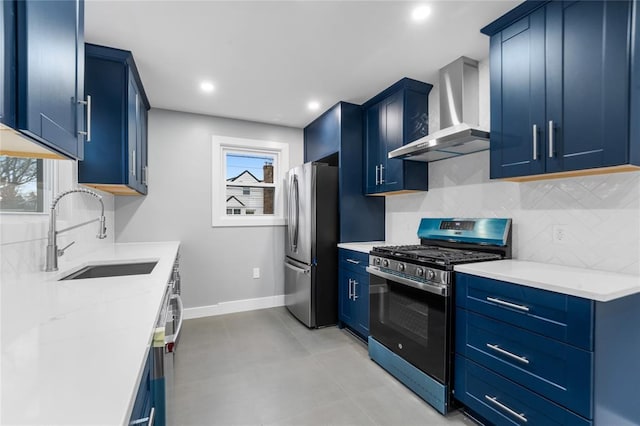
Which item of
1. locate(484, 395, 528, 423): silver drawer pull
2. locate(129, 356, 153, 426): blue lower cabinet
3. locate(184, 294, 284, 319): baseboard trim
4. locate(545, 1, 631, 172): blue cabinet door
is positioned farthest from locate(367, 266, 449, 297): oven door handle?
locate(184, 294, 284, 319): baseboard trim

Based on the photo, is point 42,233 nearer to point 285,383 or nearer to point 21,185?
point 21,185

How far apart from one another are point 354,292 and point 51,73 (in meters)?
2.71

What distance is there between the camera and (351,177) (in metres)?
3.38

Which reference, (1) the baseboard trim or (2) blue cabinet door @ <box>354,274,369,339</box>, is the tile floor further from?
(1) the baseboard trim

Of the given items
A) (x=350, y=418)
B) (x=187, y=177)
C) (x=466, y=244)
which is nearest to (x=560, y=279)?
(x=466, y=244)

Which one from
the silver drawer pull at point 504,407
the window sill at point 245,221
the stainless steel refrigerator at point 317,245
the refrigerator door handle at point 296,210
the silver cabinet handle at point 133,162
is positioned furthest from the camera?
the window sill at point 245,221

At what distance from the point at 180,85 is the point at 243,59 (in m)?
0.86

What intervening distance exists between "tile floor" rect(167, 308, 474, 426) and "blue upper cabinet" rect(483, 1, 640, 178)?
167 centimetres

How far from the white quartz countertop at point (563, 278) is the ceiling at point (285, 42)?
1575 mm

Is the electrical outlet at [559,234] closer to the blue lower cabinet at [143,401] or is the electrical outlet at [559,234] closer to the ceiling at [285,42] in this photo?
the ceiling at [285,42]

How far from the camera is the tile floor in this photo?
1.86 metres

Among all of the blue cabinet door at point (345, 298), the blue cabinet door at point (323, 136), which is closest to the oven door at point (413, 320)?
the blue cabinet door at point (345, 298)

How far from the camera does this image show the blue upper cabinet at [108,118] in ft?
7.29

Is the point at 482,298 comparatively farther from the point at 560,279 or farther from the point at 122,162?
the point at 122,162
